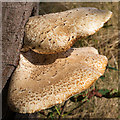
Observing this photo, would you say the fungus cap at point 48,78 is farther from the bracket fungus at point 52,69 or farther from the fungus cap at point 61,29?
the fungus cap at point 61,29

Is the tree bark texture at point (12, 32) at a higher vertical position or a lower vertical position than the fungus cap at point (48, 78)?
higher

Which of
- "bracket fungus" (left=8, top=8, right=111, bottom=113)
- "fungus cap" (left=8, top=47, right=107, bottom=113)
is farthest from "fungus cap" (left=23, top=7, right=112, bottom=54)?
"fungus cap" (left=8, top=47, right=107, bottom=113)

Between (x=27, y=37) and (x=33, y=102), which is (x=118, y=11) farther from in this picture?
(x=33, y=102)

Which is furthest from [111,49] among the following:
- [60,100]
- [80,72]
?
[60,100]

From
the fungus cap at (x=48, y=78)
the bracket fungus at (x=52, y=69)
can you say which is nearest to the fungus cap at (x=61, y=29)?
the bracket fungus at (x=52, y=69)

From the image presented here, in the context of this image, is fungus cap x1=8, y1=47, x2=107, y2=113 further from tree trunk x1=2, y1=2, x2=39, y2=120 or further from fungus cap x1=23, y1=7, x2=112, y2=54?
fungus cap x1=23, y1=7, x2=112, y2=54

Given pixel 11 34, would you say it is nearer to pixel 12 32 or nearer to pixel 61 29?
pixel 12 32
